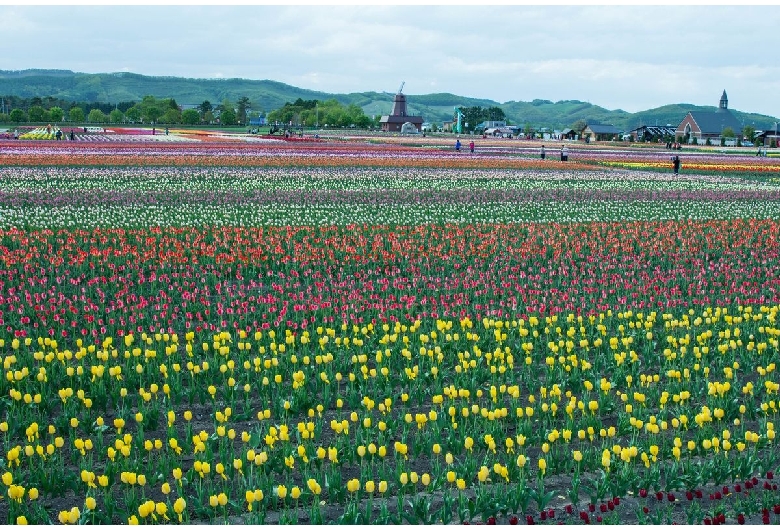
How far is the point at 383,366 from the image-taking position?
970cm

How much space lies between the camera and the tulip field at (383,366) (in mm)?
6527

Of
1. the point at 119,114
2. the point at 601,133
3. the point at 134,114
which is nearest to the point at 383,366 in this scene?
the point at 601,133

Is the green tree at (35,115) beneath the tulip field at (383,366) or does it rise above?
above

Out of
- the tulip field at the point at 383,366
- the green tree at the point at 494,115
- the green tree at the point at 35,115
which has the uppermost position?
the green tree at the point at 494,115

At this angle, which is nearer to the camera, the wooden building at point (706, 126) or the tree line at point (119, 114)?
the wooden building at point (706, 126)

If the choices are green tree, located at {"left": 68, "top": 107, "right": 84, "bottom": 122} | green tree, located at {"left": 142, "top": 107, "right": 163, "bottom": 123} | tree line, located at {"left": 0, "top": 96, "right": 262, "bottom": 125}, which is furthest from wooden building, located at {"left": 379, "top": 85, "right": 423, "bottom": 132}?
green tree, located at {"left": 68, "top": 107, "right": 84, "bottom": 122}

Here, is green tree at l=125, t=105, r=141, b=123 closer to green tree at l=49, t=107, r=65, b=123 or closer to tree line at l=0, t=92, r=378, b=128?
tree line at l=0, t=92, r=378, b=128

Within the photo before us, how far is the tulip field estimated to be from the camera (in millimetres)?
6527

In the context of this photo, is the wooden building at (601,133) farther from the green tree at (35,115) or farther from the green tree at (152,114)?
the green tree at (35,115)

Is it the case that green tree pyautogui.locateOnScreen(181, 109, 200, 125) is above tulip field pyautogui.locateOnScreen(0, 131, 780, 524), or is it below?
above

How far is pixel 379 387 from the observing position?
29.7 ft

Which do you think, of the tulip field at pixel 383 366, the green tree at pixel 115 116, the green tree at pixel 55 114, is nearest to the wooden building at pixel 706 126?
the green tree at pixel 115 116

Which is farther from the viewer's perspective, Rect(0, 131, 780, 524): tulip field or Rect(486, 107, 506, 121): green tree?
Rect(486, 107, 506, 121): green tree

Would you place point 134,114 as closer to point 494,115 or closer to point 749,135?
point 494,115
